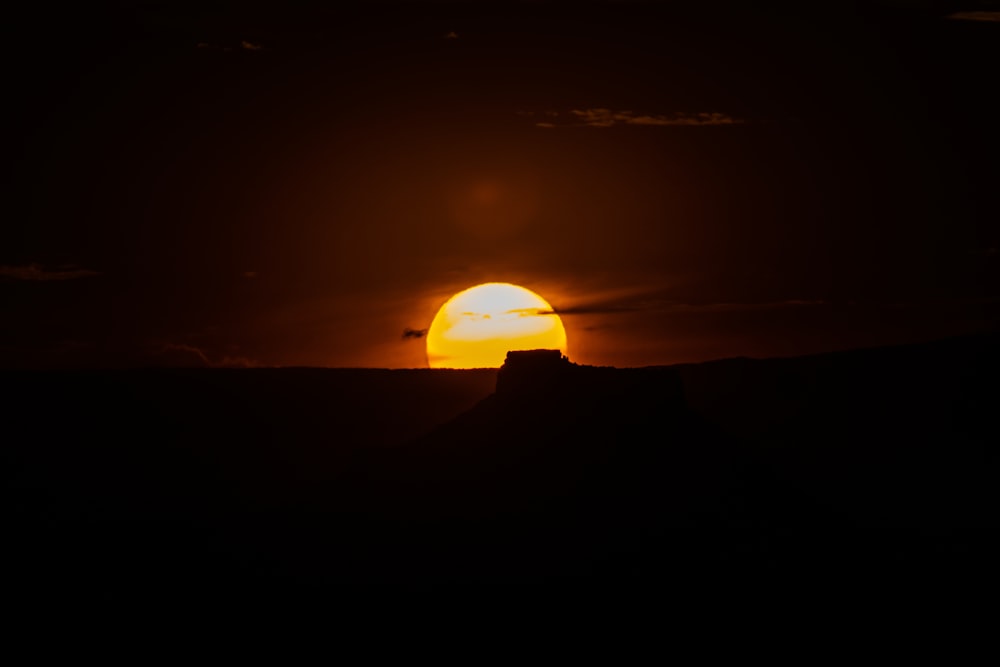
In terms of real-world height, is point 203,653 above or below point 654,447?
below

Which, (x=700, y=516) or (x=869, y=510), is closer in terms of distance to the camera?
(x=700, y=516)

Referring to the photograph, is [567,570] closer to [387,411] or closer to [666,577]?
[666,577]

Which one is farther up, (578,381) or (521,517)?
(578,381)

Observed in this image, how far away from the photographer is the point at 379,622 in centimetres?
4684

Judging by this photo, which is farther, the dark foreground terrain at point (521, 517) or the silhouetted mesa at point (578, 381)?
Answer: the silhouetted mesa at point (578, 381)

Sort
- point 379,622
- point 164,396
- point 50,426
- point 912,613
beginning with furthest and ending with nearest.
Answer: point 164,396 → point 50,426 → point 912,613 → point 379,622

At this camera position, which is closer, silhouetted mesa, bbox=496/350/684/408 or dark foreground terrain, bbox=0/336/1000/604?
dark foreground terrain, bbox=0/336/1000/604

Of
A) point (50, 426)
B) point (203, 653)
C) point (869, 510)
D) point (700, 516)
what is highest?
point (50, 426)

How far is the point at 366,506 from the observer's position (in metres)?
51.6

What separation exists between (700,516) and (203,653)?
1531cm

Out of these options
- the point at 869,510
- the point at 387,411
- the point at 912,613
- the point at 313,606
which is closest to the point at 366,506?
the point at 313,606

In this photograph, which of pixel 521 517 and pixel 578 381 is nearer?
pixel 521 517

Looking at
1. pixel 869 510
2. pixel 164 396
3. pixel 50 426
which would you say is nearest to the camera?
pixel 869 510

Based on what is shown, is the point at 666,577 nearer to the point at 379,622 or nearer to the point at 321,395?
the point at 379,622
